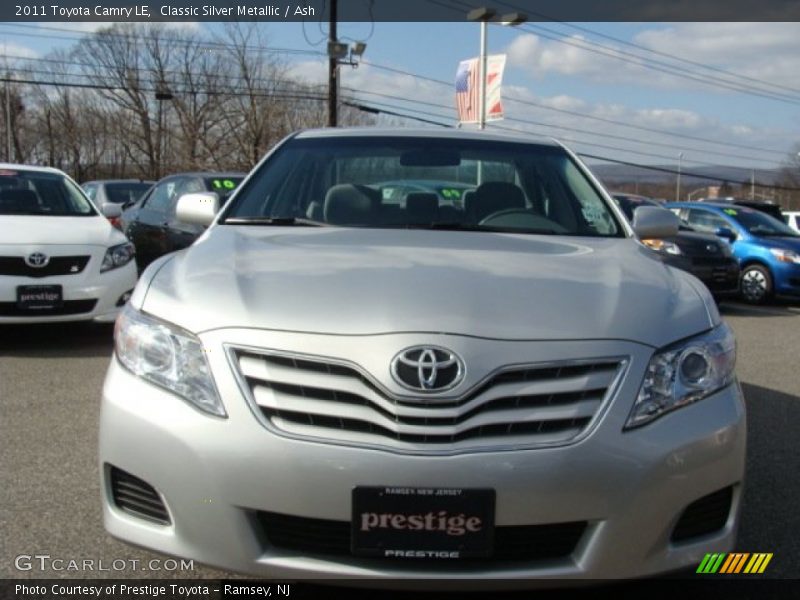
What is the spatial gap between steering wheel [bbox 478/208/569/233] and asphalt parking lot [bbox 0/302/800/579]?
1.47 m

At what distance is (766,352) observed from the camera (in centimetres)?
823

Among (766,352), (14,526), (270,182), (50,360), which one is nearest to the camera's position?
(14,526)

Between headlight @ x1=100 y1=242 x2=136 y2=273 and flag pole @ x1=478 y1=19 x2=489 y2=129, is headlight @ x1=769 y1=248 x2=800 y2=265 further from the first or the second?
flag pole @ x1=478 y1=19 x2=489 y2=129

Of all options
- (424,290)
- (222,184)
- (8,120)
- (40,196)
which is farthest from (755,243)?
(8,120)

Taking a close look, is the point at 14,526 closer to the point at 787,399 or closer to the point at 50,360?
the point at 50,360

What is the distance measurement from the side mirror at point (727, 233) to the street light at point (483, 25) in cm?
929

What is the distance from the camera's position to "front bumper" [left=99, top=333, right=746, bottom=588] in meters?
2.20

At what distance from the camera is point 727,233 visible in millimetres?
13719

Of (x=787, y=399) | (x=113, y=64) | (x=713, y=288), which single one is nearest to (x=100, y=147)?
(x=113, y=64)

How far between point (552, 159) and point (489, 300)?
189 cm

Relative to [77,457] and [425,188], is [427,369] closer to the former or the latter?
[425,188]

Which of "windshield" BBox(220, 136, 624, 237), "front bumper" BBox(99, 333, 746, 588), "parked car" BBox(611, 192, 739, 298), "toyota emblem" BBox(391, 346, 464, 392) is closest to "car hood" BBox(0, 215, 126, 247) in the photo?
"windshield" BBox(220, 136, 624, 237)
